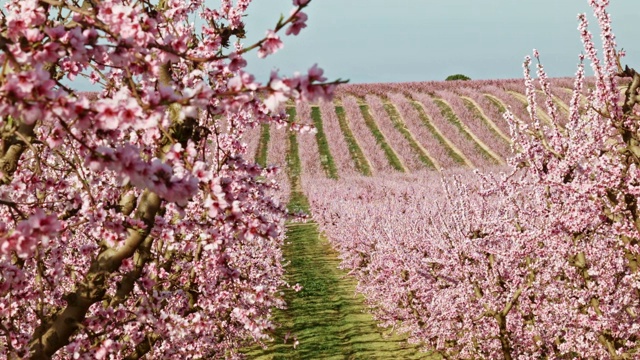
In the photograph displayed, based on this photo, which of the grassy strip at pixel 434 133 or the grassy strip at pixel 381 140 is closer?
the grassy strip at pixel 381 140

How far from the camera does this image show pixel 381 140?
6116 cm

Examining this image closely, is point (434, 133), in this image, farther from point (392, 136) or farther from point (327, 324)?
point (327, 324)

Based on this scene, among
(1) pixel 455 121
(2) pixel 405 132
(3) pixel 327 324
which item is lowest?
(3) pixel 327 324

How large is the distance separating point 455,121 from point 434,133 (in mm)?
3910

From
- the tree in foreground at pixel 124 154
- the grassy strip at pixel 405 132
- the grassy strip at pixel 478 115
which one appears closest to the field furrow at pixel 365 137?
the grassy strip at pixel 405 132

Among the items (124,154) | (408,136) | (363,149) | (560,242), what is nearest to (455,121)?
(408,136)

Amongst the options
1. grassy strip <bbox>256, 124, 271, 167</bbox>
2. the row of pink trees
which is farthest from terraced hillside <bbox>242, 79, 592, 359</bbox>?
the row of pink trees

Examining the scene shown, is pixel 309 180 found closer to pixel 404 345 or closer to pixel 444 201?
pixel 444 201

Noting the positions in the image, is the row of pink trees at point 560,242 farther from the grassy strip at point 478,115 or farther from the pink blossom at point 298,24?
the grassy strip at point 478,115

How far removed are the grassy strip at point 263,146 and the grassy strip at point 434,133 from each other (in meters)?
16.7

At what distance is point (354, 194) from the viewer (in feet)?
138

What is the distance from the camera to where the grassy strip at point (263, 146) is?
Result: 57.2m

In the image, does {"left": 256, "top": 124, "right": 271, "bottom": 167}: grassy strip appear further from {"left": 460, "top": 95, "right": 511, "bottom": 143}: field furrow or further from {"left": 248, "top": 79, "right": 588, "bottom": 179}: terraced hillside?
{"left": 460, "top": 95, "right": 511, "bottom": 143}: field furrow

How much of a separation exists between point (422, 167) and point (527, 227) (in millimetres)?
42667
